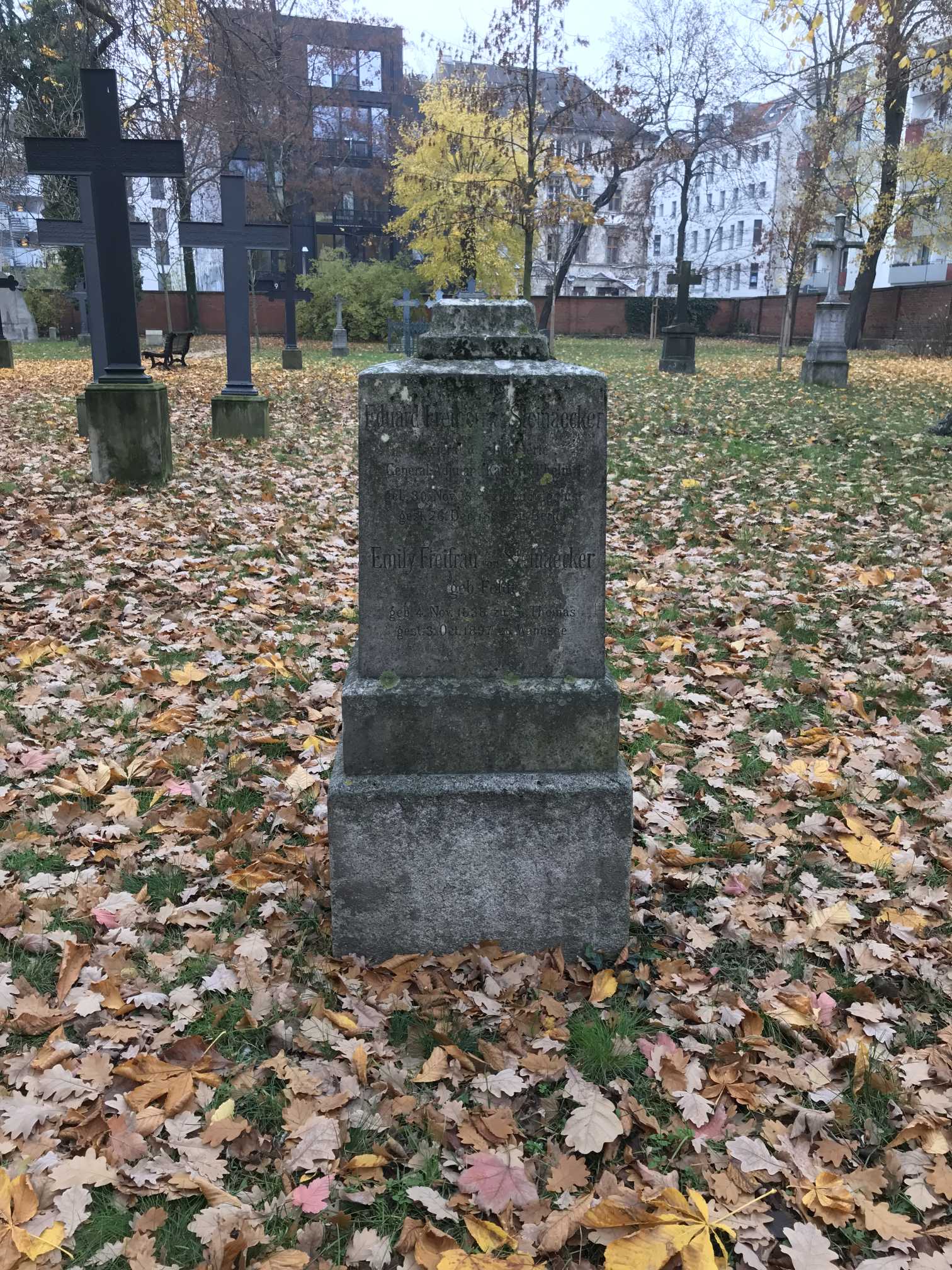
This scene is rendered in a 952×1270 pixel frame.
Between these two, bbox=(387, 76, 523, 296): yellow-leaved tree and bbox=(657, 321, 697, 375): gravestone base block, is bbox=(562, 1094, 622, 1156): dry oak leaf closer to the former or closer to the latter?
bbox=(657, 321, 697, 375): gravestone base block

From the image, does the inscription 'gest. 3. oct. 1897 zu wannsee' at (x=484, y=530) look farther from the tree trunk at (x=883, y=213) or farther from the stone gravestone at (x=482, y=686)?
the tree trunk at (x=883, y=213)

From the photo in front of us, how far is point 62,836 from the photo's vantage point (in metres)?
3.71

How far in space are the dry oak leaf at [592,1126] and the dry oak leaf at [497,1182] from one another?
15cm

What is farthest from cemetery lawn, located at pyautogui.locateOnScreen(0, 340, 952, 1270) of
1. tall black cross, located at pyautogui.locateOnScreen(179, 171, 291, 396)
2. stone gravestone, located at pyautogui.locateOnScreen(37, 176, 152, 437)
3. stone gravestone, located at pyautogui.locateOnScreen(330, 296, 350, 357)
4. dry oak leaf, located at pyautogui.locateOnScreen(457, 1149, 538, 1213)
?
stone gravestone, located at pyautogui.locateOnScreen(330, 296, 350, 357)

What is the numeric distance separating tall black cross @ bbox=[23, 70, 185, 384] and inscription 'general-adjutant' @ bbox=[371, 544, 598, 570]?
742 centimetres

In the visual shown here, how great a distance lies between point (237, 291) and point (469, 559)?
37.7 feet

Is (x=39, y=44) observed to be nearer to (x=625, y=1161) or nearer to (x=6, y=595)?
(x=6, y=595)

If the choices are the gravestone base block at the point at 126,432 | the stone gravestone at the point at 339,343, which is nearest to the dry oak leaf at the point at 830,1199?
the gravestone base block at the point at 126,432

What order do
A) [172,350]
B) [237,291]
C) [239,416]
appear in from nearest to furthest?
[239,416] < [237,291] < [172,350]

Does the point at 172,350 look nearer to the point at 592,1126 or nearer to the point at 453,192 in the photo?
the point at 453,192

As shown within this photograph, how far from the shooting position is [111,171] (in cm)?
934

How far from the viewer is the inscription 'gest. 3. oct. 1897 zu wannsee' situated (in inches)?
113

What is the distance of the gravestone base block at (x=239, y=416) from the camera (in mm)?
12562

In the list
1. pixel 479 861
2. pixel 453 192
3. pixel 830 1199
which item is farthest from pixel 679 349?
pixel 830 1199
